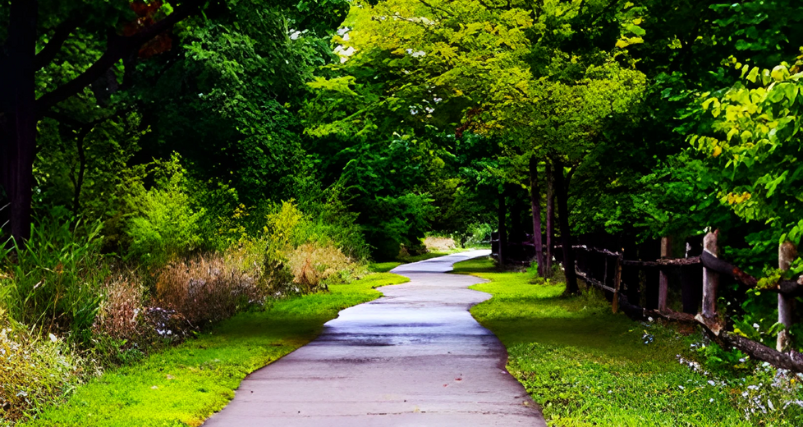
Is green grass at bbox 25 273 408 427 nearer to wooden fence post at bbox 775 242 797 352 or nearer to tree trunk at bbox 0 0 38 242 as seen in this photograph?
tree trunk at bbox 0 0 38 242

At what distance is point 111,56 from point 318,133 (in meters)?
15.6

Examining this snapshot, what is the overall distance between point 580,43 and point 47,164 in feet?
43.1

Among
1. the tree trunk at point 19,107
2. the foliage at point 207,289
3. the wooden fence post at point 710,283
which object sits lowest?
the foliage at point 207,289

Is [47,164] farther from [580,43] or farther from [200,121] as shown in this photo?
[580,43]

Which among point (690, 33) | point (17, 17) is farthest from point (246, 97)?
point (690, 33)

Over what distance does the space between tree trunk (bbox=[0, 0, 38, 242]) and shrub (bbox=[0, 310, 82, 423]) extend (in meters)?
4.12

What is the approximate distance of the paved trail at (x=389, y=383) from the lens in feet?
25.8

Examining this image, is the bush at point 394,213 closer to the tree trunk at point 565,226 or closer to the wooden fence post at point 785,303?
the tree trunk at point 565,226

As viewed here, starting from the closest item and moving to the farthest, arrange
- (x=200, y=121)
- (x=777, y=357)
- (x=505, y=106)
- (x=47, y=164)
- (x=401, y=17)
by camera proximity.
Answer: (x=777, y=357), (x=505, y=106), (x=47, y=164), (x=401, y=17), (x=200, y=121)

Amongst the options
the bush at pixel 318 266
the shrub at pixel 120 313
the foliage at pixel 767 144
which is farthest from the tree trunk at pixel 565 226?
the foliage at pixel 767 144

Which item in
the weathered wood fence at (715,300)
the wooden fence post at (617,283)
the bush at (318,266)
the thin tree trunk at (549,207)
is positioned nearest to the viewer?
the weathered wood fence at (715,300)

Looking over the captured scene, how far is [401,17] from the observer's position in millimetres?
21734

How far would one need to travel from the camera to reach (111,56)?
13742mm

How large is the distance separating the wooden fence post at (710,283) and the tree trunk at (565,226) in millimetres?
9349
